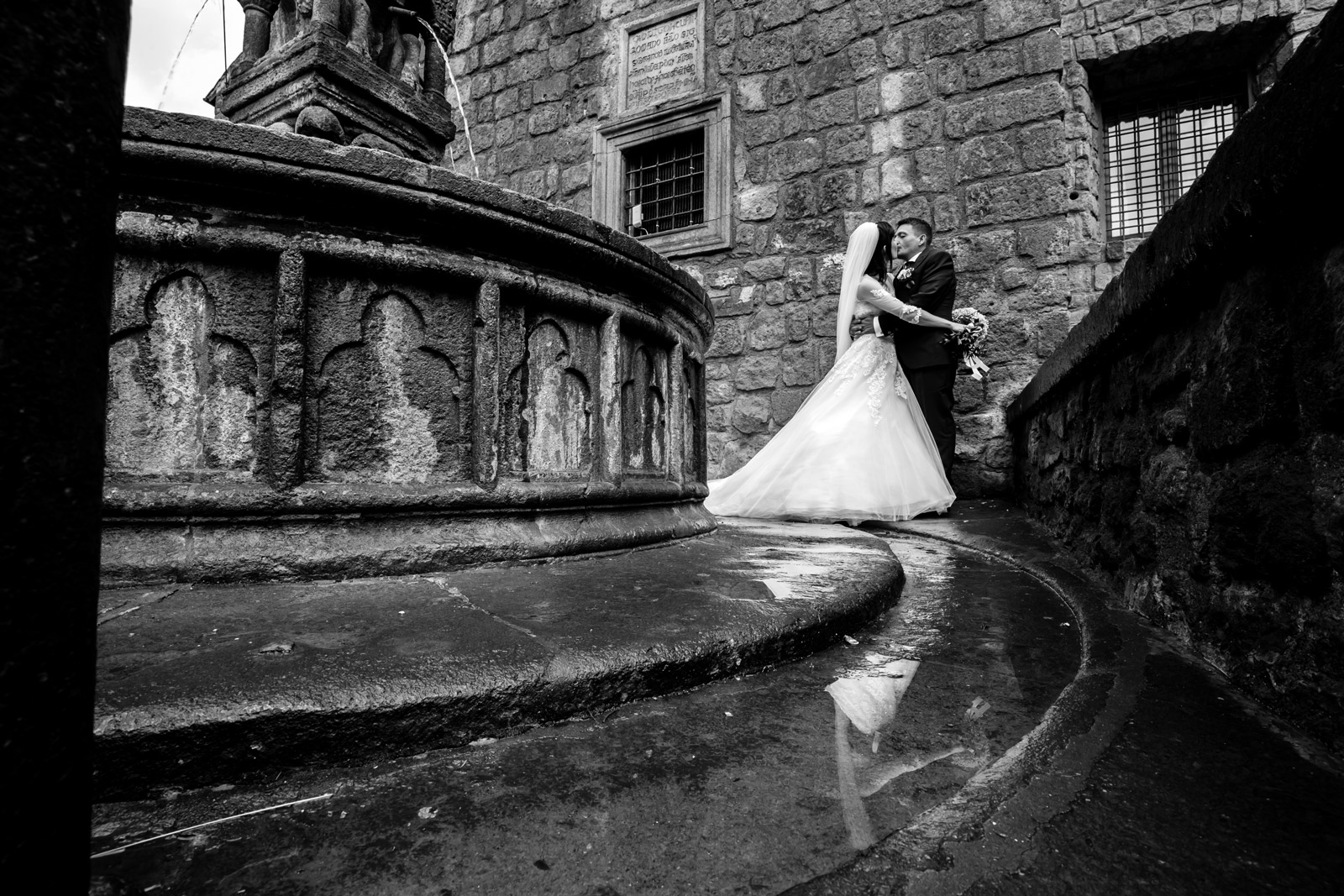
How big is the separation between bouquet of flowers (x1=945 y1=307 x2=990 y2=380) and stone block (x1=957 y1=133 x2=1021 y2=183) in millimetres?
1143

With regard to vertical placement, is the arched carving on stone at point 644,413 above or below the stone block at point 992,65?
below

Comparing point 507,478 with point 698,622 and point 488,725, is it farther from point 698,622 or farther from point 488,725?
point 488,725

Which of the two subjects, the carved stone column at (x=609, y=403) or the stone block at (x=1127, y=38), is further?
the stone block at (x=1127, y=38)

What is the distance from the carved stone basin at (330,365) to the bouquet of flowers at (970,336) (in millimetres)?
3297

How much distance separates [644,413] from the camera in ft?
8.80

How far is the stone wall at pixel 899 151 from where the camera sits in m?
5.00

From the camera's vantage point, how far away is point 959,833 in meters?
0.85

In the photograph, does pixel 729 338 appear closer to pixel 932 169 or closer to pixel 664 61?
pixel 932 169

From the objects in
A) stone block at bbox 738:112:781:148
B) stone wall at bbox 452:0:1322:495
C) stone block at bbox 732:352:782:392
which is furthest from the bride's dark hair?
stone block at bbox 738:112:781:148

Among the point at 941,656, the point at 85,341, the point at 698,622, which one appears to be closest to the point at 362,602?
the point at 698,622

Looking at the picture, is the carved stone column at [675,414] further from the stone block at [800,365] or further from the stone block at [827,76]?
the stone block at [827,76]

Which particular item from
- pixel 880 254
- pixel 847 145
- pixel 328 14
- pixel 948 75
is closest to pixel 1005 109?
pixel 948 75

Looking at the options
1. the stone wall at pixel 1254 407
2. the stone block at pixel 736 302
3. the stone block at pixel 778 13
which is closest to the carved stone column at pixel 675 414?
the stone wall at pixel 1254 407

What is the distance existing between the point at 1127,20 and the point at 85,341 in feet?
21.0
